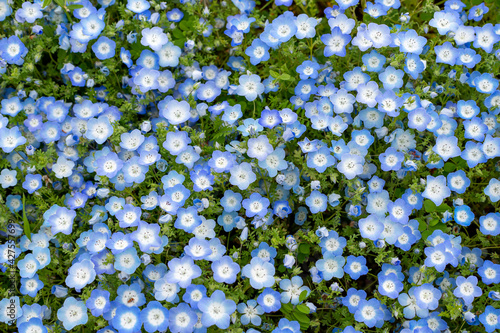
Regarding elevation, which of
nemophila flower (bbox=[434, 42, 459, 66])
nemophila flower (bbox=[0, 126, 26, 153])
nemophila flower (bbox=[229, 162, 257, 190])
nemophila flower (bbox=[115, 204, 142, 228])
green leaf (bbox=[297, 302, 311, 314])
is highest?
nemophila flower (bbox=[434, 42, 459, 66])

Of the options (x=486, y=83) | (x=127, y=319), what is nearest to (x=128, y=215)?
(x=127, y=319)

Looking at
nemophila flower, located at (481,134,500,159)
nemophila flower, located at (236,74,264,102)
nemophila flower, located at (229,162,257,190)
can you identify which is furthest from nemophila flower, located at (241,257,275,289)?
nemophila flower, located at (481,134,500,159)

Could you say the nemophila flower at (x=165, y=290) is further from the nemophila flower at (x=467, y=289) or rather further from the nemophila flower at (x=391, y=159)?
the nemophila flower at (x=467, y=289)

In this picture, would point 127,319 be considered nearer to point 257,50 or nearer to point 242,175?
point 242,175

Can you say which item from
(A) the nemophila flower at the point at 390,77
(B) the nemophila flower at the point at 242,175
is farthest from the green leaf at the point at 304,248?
(A) the nemophila flower at the point at 390,77

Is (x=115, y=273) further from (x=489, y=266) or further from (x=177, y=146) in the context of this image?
(x=489, y=266)

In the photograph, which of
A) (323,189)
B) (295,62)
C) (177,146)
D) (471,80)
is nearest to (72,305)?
(177,146)

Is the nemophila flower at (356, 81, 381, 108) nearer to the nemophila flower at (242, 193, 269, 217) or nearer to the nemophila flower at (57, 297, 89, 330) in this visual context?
the nemophila flower at (242, 193, 269, 217)
